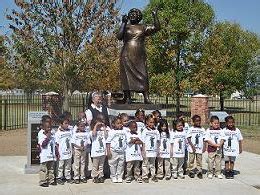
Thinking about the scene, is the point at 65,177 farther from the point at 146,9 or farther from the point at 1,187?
the point at 146,9

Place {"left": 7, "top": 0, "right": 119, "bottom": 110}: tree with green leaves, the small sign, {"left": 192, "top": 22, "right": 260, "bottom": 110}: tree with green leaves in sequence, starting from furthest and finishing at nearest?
{"left": 192, "top": 22, "right": 260, "bottom": 110}: tree with green leaves < {"left": 7, "top": 0, "right": 119, "bottom": 110}: tree with green leaves < the small sign

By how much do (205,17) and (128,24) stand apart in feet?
63.2

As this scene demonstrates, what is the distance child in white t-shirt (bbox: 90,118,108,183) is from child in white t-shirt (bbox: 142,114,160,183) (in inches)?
29.7

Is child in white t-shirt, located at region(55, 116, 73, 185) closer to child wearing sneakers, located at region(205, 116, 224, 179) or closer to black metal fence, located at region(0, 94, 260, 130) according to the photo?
child wearing sneakers, located at region(205, 116, 224, 179)

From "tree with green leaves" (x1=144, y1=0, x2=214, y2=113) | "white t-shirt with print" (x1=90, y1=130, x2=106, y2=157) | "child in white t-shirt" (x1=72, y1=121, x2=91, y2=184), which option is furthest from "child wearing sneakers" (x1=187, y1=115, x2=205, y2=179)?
"tree with green leaves" (x1=144, y1=0, x2=214, y2=113)

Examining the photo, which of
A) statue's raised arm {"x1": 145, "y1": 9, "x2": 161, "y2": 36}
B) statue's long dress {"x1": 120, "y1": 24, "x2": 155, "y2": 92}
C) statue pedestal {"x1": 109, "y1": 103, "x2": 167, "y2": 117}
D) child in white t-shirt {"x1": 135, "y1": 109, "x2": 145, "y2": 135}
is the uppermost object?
statue's raised arm {"x1": 145, "y1": 9, "x2": 161, "y2": 36}

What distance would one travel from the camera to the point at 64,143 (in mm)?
8914

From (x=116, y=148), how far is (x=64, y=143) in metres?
0.96

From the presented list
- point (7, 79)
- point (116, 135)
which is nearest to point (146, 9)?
point (7, 79)

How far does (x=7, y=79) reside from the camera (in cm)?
4075

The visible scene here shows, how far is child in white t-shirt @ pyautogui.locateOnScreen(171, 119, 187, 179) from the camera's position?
30.9ft

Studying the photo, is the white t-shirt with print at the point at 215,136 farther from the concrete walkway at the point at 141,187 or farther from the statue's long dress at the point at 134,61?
the statue's long dress at the point at 134,61

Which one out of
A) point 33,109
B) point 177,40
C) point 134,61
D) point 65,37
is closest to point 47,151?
point 134,61

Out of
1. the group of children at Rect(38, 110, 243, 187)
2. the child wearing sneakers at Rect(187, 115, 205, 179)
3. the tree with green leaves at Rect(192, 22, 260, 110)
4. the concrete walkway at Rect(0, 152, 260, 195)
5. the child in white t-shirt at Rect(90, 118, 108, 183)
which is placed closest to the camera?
the concrete walkway at Rect(0, 152, 260, 195)
